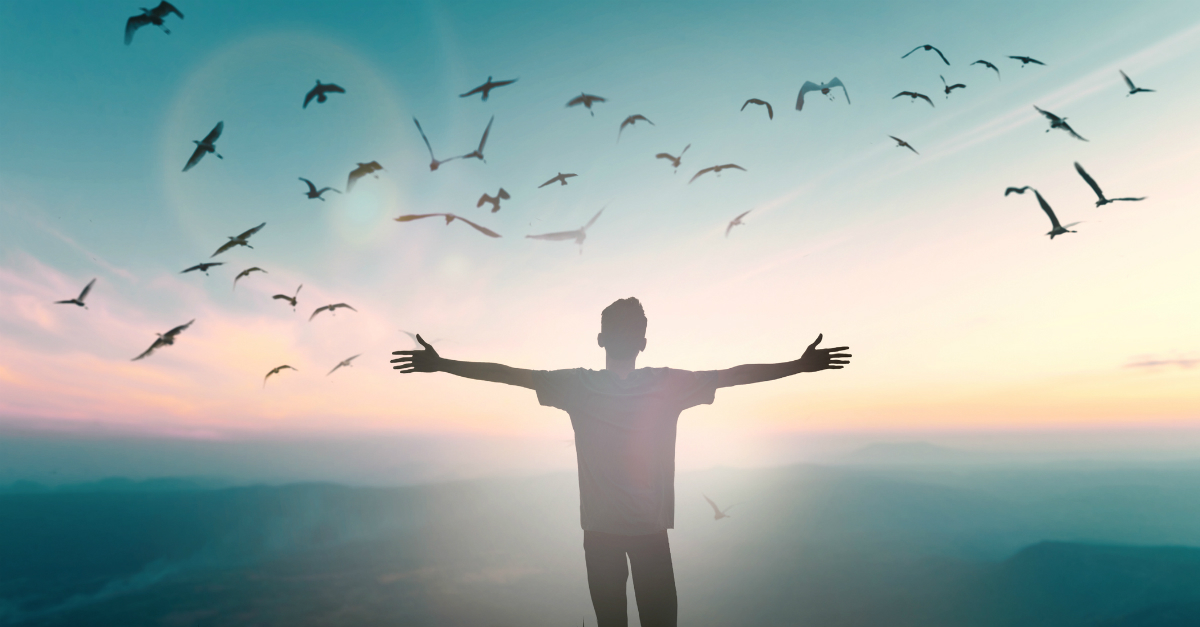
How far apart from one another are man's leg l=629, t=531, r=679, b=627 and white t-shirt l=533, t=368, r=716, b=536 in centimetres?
12

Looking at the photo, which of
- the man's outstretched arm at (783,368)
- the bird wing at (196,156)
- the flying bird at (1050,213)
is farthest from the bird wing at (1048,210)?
the bird wing at (196,156)

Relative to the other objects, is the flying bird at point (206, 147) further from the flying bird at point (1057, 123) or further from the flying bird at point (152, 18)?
the flying bird at point (1057, 123)

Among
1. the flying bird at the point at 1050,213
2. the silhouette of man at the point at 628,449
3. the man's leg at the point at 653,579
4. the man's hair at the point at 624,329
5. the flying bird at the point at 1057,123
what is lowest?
the man's leg at the point at 653,579

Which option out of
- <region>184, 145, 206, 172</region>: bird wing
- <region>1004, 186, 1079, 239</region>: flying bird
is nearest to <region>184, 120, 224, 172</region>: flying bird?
<region>184, 145, 206, 172</region>: bird wing

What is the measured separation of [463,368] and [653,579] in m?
2.62

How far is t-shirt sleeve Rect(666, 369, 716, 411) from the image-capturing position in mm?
4566

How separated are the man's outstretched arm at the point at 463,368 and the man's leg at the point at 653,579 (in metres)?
1.76

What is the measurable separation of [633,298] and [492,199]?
32.9ft

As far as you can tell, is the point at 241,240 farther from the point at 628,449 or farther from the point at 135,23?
the point at 628,449

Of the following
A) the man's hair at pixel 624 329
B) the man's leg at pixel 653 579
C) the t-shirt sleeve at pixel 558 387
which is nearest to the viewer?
the man's leg at pixel 653 579

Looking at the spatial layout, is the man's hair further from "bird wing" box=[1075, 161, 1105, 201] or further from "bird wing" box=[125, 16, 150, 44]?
"bird wing" box=[125, 16, 150, 44]

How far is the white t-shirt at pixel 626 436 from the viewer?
169 inches

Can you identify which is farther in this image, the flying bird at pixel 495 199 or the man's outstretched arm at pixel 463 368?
the flying bird at pixel 495 199

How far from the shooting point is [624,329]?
15.6ft
